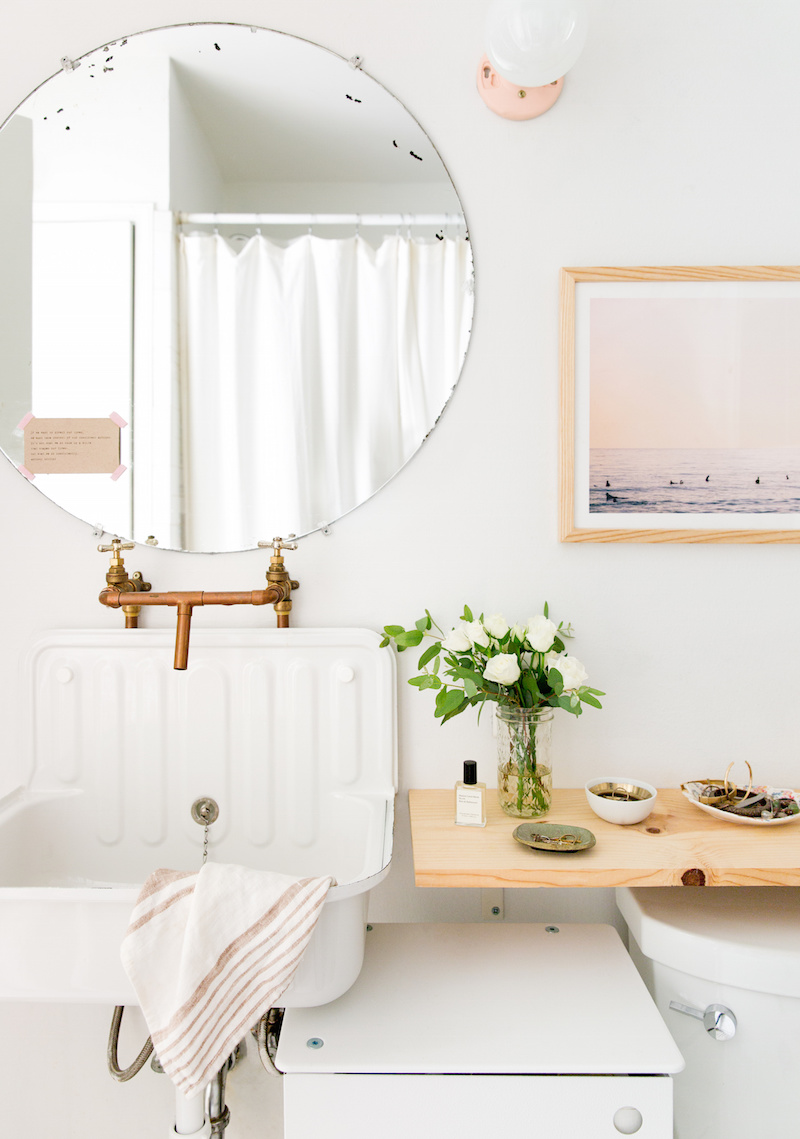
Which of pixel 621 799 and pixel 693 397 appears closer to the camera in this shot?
pixel 621 799

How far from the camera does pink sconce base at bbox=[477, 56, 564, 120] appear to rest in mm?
1256

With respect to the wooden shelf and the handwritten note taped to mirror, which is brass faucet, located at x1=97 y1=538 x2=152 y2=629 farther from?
the wooden shelf

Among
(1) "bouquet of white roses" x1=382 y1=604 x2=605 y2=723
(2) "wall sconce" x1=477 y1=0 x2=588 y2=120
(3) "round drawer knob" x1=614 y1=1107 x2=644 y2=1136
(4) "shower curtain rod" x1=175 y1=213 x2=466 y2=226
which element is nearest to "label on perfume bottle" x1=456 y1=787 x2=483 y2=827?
(1) "bouquet of white roses" x1=382 y1=604 x2=605 y2=723

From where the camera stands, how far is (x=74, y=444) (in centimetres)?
131

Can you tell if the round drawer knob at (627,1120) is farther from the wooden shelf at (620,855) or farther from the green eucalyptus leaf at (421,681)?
the green eucalyptus leaf at (421,681)

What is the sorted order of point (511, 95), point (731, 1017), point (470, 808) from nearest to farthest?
point (731, 1017)
point (470, 808)
point (511, 95)

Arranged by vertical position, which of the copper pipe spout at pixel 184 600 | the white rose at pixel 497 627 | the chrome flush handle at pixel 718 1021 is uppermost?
the copper pipe spout at pixel 184 600

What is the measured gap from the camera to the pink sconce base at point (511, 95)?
4.12 ft

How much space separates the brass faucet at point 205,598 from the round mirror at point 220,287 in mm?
80

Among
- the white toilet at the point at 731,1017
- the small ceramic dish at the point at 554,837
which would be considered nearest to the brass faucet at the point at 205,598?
the small ceramic dish at the point at 554,837

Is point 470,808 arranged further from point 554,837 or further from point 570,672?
point 570,672

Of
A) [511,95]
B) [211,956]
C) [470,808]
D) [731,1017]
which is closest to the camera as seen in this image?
[211,956]

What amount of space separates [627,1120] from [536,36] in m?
1.47

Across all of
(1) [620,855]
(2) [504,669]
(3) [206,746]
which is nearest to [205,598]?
(3) [206,746]
